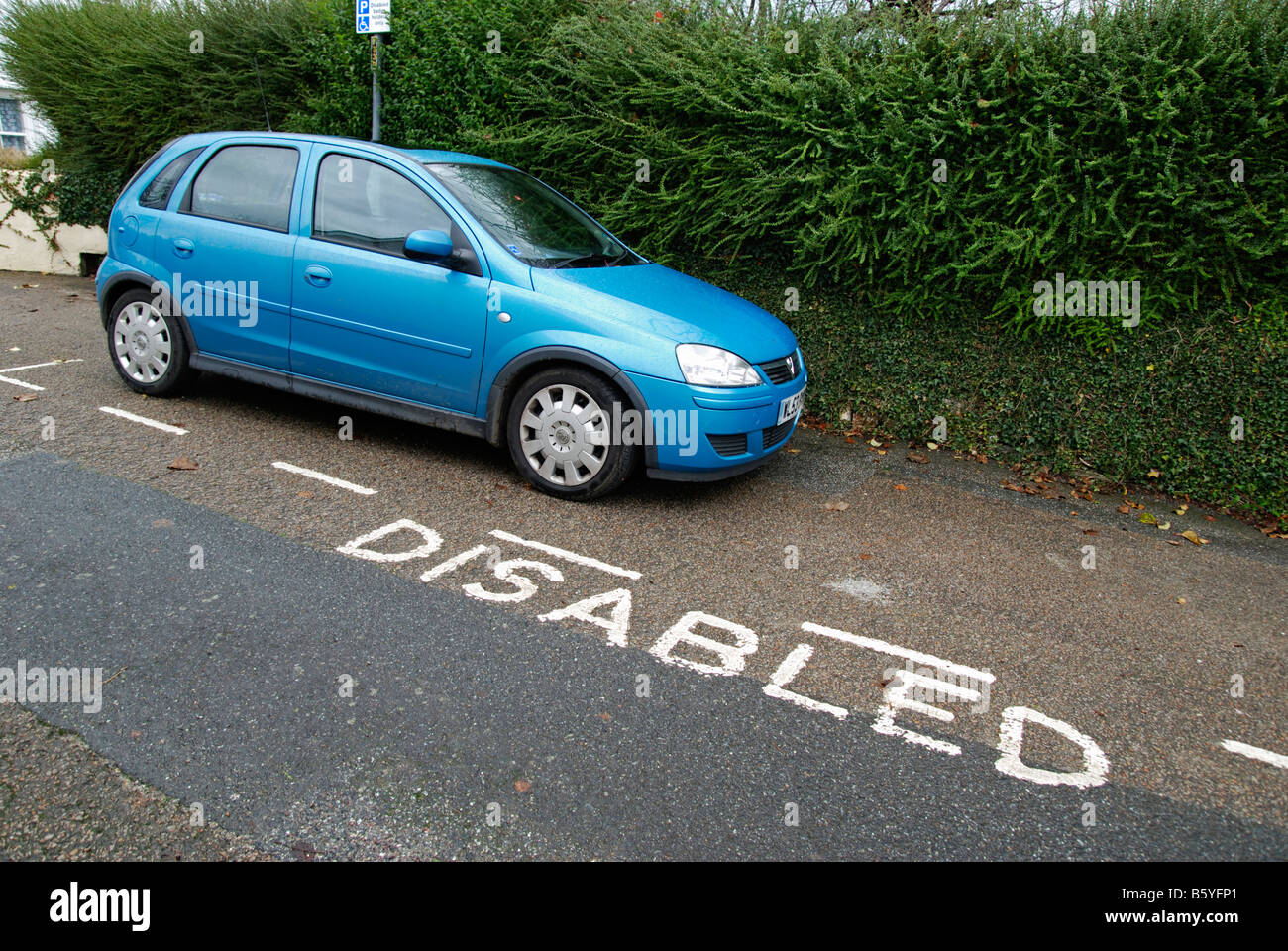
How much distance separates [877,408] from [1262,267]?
8.55 feet

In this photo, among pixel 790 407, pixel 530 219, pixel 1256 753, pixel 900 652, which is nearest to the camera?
pixel 1256 753

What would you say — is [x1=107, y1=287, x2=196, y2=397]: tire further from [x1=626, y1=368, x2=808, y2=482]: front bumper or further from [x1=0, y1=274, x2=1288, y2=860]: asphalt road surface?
[x1=626, y1=368, x2=808, y2=482]: front bumper

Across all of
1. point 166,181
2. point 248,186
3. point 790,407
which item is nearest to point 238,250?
point 248,186

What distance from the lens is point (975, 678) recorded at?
3.84m

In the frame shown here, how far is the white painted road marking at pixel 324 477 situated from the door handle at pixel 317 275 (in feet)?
3.69

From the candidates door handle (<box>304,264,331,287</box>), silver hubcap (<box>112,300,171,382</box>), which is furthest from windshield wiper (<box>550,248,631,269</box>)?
silver hubcap (<box>112,300,171,382</box>)

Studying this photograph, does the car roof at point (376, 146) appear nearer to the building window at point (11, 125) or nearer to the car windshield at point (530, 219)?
the car windshield at point (530, 219)

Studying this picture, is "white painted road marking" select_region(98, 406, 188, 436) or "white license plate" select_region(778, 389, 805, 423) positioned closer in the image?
"white license plate" select_region(778, 389, 805, 423)

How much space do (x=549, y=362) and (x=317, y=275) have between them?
1603 millimetres

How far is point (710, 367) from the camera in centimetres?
512

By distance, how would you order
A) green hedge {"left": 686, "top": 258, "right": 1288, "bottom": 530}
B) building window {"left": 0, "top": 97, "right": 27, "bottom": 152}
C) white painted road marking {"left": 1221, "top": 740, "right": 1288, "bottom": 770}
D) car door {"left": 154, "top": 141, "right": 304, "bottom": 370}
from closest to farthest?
white painted road marking {"left": 1221, "top": 740, "right": 1288, "bottom": 770}
car door {"left": 154, "top": 141, "right": 304, "bottom": 370}
green hedge {"left": 686, "top": 258, "right": 1288, "bottom": 530}
building window {"left": 0, "top": 97, "right": 27, "bottom": 152}

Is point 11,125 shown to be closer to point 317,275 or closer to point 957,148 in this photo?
point 317,275

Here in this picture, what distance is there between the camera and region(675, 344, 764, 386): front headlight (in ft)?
16.6

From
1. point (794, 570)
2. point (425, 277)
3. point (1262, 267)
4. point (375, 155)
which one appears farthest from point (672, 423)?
point (1262, 267)
